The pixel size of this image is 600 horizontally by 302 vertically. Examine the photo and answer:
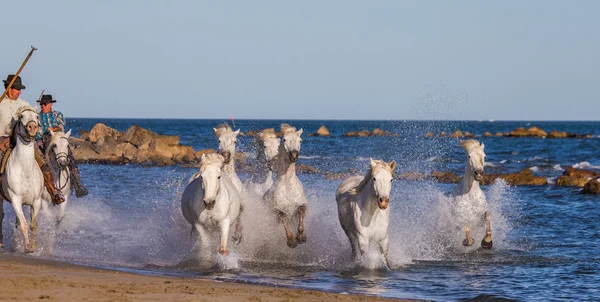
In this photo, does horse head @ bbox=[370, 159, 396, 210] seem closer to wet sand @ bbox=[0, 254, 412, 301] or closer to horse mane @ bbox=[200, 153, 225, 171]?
wet sand @ bbox=[0, 254, 412, 301]

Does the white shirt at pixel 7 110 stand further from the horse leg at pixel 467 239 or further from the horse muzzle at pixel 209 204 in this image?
the horse leg at pixel 467 239

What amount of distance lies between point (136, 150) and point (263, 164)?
29.8m

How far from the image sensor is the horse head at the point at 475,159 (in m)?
13.7

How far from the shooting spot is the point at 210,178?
37.0ft

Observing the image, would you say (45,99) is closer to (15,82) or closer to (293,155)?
(15,82)

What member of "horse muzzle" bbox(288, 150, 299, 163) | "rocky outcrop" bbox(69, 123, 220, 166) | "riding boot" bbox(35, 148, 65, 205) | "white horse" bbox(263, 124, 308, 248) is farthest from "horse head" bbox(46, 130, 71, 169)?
"rocky outcrop" bbox(69, 123, 220, 166)

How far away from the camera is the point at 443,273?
40.4 feet

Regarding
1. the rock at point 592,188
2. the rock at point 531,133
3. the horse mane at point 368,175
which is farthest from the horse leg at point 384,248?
the rock at point 531,133

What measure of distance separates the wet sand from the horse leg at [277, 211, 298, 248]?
3.08m

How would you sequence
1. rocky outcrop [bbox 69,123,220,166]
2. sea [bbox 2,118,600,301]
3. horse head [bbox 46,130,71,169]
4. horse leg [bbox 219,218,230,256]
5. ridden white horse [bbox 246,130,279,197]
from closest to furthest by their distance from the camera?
sea [bbox 2,118,600,301] → horse leg [bbox 219,218,230,256] → ridden white horse [bbox 246,130,279,197] → horse head [bbox 46,130,71,169] → rocky outcrop [bbox 69,123,220,166]

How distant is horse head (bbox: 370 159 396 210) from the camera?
1077 cm

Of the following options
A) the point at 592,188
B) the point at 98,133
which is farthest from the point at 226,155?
the point at 98,133

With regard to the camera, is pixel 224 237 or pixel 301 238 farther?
pixel 301 238

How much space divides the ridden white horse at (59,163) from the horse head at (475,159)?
262 inches
